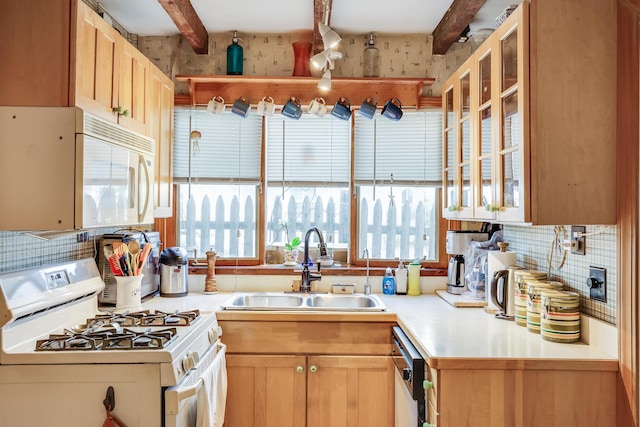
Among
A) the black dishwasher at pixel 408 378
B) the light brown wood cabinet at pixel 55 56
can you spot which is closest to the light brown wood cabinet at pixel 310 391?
the black dishwasher at pixel 408 378

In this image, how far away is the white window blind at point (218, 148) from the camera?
310cm

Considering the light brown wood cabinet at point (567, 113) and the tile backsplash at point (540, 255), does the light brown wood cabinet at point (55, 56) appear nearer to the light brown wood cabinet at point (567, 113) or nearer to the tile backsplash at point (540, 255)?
the tile backsplash at point (540, 255)

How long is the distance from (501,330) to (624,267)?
0.60m

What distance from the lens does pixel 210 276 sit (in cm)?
293

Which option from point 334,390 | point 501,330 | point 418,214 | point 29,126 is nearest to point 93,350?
point 29,126

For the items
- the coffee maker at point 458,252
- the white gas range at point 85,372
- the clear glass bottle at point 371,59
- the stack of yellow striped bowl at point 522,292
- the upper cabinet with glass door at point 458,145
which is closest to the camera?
the white gas range at point 85,372

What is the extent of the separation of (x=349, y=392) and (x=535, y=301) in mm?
1010

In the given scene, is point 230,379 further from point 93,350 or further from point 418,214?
point 418,214

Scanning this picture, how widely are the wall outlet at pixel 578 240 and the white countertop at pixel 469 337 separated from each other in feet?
1.09

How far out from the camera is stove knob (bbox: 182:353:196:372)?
1.74 m

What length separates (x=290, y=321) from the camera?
2.39 m

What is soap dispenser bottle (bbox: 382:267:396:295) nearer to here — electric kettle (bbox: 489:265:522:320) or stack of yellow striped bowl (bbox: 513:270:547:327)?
electric kettle (bbox: 489:265:522:320)

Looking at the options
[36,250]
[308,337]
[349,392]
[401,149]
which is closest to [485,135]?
[401,149]

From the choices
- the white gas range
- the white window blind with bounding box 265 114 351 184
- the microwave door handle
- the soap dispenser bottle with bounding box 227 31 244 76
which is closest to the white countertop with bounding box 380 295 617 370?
the white gas range
